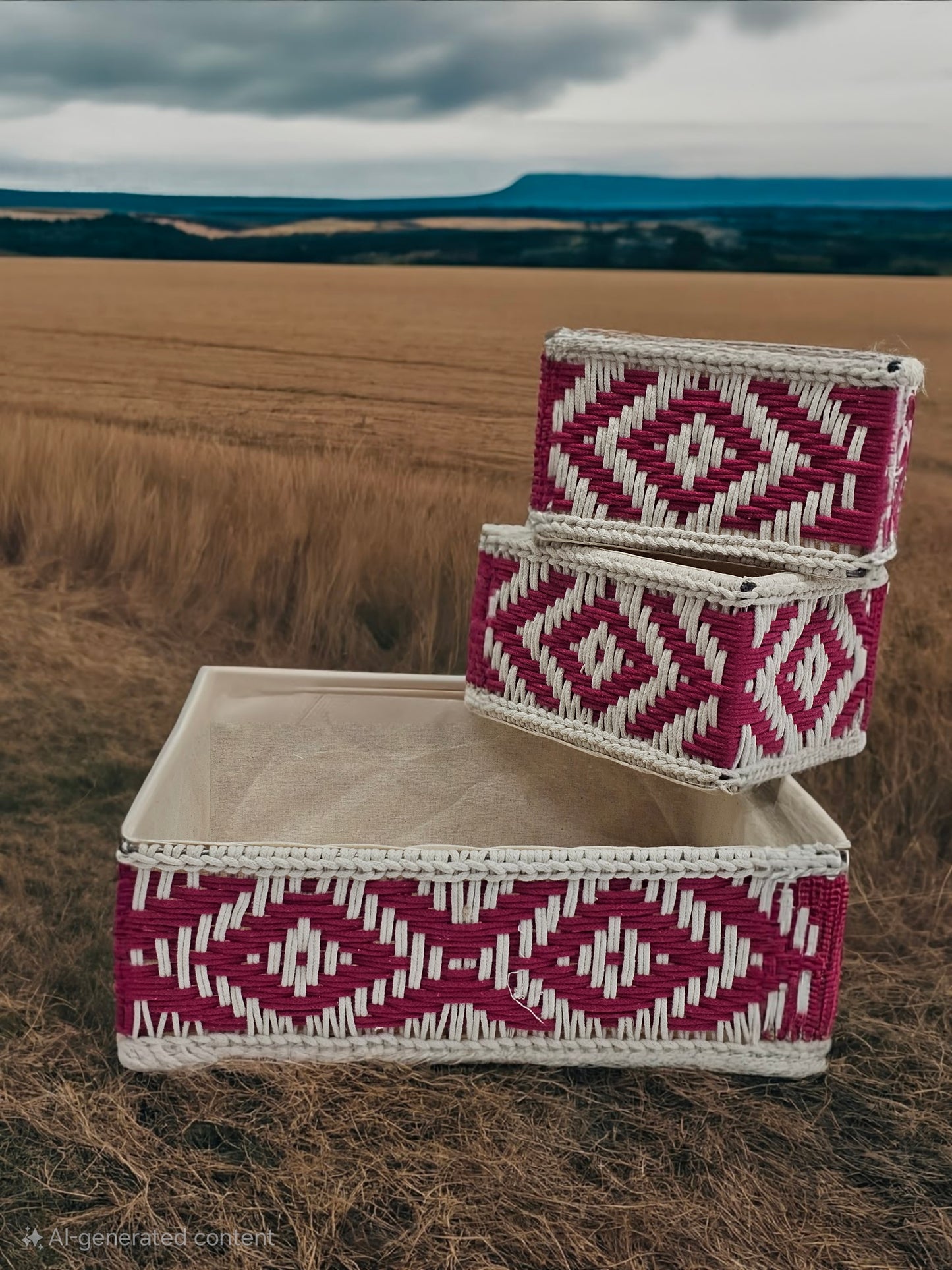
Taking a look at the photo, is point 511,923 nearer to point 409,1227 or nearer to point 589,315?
point 409,1227

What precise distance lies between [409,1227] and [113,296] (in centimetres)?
176

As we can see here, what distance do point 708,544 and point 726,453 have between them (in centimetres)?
8

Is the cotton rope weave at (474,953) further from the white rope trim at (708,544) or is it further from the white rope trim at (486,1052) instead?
the white rope trim at (708,544)

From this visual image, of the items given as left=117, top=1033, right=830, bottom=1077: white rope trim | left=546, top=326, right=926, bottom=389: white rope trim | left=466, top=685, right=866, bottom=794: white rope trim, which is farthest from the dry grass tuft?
left=117, top=1033, right=830, bottom=1077: white rope trim

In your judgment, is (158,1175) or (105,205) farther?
(105,205)

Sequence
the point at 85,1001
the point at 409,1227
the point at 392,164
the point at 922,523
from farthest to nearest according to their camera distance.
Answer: the point at 392,164, the point at 922,523, the point at 85,1001, the point at 409,1227

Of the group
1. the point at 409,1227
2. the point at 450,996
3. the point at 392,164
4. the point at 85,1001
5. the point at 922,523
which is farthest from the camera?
the point at 392,164

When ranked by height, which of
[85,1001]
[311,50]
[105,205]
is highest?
[311,50]

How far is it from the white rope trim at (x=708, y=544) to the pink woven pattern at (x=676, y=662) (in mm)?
38

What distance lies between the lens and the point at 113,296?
2.16m

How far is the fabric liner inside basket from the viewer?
54.3 inches

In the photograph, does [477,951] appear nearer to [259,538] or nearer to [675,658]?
[675,658]

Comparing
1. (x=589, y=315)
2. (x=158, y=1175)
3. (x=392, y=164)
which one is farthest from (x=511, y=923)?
(x=392, y=164)

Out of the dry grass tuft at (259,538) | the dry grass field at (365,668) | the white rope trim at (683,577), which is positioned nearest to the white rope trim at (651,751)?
the white rope trim at (683,577)
